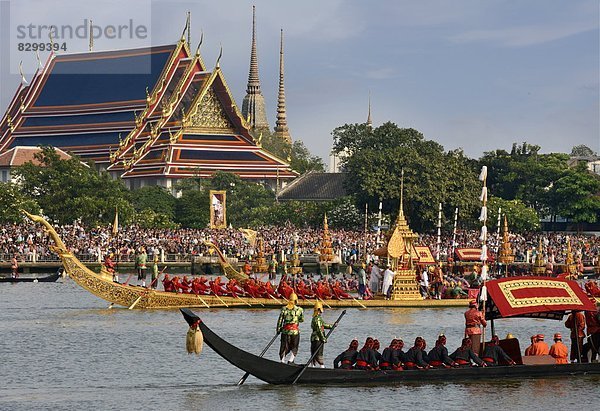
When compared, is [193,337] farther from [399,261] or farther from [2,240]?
[2,240]

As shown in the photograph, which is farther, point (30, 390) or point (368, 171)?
point (368, 171)

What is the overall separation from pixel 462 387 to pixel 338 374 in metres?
2.97

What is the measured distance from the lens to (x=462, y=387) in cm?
3020

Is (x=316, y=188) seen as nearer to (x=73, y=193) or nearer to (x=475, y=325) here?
(x=73, y=193)

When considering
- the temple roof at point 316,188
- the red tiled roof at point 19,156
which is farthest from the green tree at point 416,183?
the red tiled roof at point 19,156

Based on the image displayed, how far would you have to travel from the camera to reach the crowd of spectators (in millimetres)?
75750

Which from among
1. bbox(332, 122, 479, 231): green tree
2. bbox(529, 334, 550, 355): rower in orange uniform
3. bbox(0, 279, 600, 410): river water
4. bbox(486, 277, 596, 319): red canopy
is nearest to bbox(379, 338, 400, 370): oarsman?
bbox(0, 279, 600, 410): river water

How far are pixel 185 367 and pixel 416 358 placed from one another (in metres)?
7.56

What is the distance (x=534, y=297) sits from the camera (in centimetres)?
3005

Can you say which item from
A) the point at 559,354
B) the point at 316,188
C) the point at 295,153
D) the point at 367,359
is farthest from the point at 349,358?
the point at 295,153

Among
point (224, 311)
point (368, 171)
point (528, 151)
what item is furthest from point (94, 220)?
point (528, 151)

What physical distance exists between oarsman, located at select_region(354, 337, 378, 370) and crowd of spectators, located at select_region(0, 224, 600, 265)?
4357 centimetres

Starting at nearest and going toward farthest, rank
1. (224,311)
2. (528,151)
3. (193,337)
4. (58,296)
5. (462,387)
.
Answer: (193,337) < (462,387) < (224,311) < (58,296) < (528,151)

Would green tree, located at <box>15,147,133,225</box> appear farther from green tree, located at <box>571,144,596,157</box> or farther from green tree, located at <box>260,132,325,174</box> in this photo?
green tree, located at <box>571,144,596,157</box>
